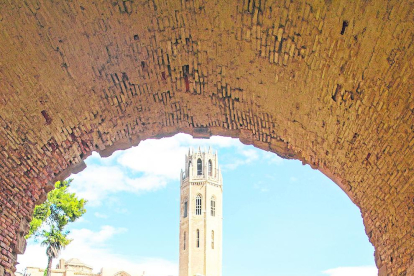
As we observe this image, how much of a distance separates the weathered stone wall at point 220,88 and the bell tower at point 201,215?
210 feet

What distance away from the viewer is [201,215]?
7181cm

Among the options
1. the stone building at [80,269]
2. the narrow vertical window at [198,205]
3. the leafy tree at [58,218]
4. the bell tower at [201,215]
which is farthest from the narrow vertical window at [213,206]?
the leafy tree at [58,218]

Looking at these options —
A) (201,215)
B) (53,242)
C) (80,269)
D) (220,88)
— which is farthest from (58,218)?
(201,215)

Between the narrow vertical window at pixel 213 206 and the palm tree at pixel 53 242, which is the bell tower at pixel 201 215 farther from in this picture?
the palm tree at pixel 53 242

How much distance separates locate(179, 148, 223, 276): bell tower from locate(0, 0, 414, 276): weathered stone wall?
63994mm

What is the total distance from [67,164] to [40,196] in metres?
0.60

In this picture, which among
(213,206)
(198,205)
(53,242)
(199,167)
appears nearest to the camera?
(53,242)

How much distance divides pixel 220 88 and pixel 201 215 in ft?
219

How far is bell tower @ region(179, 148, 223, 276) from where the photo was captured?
227 feet

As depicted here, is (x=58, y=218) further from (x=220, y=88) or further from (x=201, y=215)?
(x=201, y=215)

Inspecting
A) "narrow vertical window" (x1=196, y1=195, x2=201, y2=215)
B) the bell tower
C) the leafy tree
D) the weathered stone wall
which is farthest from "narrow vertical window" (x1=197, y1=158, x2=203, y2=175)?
the weathered stone wall

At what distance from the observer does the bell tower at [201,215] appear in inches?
2721

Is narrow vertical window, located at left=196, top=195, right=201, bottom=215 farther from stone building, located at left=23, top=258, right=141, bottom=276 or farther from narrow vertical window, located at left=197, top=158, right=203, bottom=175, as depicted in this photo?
stone building, located at left=23, top=258, right=141, bottom=276

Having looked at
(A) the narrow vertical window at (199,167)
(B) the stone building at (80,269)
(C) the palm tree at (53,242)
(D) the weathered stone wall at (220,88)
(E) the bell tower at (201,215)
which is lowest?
(D) the weathered stone wall at (220,88)
